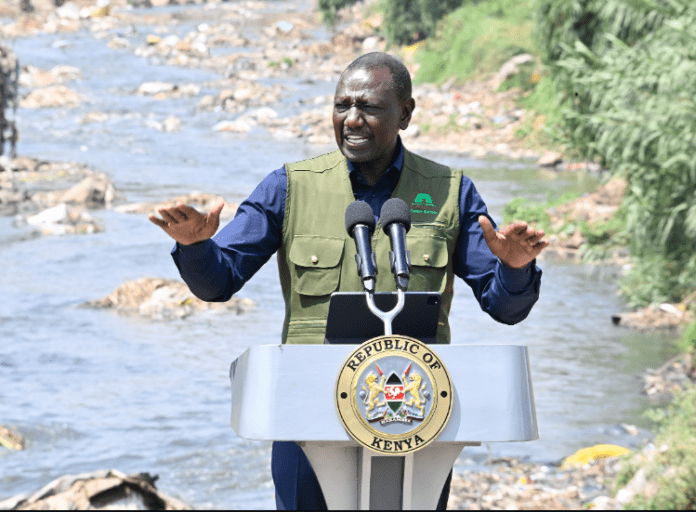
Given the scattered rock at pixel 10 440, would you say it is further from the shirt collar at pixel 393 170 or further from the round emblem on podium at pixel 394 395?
the round emblem on podium at pixel 394 395

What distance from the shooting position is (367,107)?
7.27ft

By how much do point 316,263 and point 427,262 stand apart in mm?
253

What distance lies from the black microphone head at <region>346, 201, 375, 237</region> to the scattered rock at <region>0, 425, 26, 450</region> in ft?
19.4

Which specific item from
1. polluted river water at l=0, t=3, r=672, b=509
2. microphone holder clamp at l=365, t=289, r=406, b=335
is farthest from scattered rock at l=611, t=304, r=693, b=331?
microphone holder clamp at l=365, t=289, r=406, b=335

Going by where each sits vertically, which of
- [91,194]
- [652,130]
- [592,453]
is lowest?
[91,194]

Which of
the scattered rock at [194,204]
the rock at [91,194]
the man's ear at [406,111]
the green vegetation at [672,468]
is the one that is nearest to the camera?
the man's ear at [406,111]

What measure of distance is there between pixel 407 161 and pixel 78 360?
7.78 meters

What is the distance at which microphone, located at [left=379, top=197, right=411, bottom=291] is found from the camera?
182 centimetres

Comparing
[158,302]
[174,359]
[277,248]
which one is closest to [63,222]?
[158,302]

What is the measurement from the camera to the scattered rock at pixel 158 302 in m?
11.3

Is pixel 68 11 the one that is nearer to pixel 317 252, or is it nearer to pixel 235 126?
pixel 235 126

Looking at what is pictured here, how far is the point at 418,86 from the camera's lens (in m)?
28.5

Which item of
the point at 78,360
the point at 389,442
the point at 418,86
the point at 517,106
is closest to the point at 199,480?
the point at 78,360

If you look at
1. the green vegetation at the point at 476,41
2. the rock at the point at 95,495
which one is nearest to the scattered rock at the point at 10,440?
the rock at the point at 95,495
